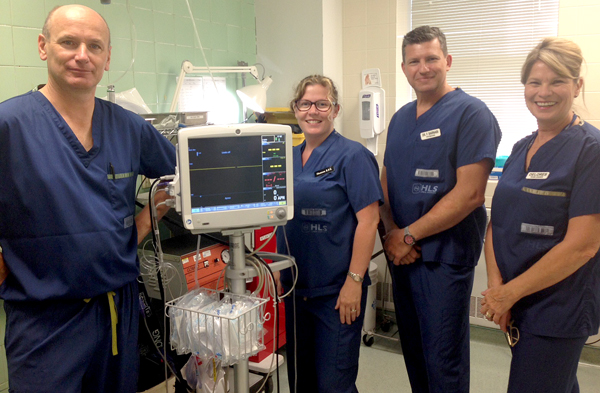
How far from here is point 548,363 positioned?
150cm

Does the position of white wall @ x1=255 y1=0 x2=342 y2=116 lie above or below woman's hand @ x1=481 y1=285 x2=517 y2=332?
above

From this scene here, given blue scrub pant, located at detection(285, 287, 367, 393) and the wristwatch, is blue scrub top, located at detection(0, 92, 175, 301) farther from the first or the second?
the wristwatch

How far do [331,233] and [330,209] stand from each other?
3.5 inches

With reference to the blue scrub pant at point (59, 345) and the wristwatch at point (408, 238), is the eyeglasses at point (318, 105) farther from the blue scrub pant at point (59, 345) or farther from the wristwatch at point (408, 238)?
the blue scrub pant at point (59, 345)

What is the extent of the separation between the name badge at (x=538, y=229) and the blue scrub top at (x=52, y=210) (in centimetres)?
126

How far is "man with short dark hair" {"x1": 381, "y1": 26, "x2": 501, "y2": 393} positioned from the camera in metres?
1.76

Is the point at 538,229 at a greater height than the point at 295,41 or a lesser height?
lesser

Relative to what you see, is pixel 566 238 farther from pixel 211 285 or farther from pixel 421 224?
pixel 211 285

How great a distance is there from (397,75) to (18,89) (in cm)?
229

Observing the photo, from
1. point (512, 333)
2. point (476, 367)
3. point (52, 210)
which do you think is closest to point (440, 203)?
point (512, 333)

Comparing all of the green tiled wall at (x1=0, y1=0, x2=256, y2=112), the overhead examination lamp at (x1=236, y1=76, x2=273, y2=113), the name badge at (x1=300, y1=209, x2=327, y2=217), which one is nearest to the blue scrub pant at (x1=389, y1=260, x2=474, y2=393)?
the name badge at (x1=300, y1=209, x2=327, y2=217)

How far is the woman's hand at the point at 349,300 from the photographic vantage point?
1.72m

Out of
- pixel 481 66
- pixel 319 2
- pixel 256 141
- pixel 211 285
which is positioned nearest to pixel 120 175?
pixel 256 141

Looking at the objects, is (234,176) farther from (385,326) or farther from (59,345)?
(385,326)
